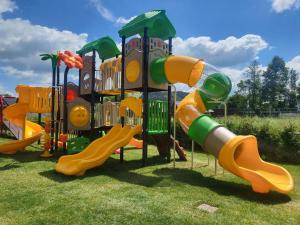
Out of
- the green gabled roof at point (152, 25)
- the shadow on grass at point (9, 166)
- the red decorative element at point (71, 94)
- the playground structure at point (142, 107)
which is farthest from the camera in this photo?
the red decorative element at point (71, 94)

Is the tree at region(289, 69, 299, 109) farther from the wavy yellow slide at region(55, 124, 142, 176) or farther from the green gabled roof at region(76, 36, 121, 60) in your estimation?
the wavy yellow slide at region(55, 124, 142, 176)

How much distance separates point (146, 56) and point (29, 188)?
5070mm

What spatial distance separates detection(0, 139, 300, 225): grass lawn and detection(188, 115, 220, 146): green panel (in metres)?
1.06

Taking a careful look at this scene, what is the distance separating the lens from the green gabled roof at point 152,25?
983 centimetres

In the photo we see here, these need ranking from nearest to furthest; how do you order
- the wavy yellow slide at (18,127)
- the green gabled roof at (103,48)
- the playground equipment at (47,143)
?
the playground equipment at (47,143) < the wavy yellow slide at (18,127) < the green gabled roof at (103,48)

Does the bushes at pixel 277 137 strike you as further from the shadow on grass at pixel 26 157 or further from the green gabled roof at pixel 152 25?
the shadow on grass at pixel 26 157

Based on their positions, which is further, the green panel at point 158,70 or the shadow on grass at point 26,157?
the shadow on grass at point 26,157

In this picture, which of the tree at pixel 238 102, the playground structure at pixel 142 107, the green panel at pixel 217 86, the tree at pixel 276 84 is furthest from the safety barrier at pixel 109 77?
the tree at pixel 276 84

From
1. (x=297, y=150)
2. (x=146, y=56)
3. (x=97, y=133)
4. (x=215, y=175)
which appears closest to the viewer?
(x=215, y=175)

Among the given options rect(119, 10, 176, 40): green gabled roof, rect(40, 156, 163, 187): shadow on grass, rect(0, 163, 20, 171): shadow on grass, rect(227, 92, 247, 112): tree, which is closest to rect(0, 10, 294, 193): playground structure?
rect(119, 10, 176, 40): green gabled roof

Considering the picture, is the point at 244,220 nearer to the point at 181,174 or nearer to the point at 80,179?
the point at 181,174

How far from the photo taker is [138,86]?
1019 cm

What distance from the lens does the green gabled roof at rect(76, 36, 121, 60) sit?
1263cm

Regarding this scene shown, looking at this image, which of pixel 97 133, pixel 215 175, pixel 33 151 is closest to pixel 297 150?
pixel 215 175
